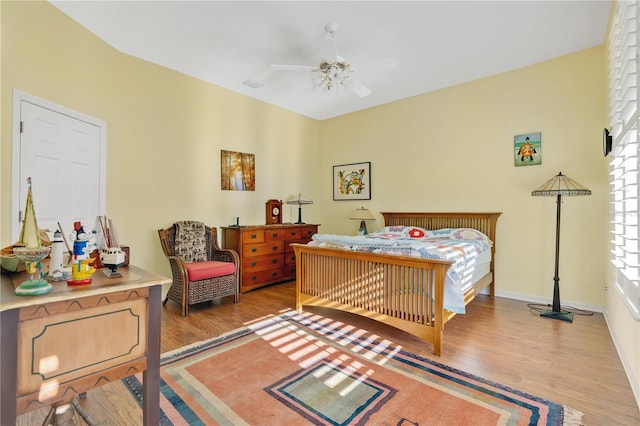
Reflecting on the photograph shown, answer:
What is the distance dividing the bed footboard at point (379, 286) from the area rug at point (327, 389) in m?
0.27

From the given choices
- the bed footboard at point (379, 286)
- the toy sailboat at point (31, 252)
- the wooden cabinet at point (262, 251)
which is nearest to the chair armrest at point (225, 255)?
the wooden cabinet at point (262, 251)

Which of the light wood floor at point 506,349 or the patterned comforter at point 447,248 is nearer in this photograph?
the light wood floor at point 506,349

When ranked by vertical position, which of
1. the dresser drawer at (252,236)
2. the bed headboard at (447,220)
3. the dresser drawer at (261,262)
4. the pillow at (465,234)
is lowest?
the dresser drawer at (261,262)

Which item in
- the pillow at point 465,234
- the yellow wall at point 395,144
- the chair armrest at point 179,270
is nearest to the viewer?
the yellow wall at point 395,144

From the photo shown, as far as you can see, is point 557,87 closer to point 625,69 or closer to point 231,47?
point 625,69

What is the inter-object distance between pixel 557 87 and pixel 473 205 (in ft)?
5.55

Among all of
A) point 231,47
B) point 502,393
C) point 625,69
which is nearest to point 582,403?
point 502,393

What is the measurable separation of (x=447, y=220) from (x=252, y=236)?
2.85 metres

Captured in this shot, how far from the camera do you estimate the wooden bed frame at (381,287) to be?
8.24 ft

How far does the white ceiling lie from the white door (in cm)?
100

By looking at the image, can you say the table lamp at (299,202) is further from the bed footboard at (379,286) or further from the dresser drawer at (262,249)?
the bed footboard at (379,286)

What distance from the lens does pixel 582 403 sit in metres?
1.84

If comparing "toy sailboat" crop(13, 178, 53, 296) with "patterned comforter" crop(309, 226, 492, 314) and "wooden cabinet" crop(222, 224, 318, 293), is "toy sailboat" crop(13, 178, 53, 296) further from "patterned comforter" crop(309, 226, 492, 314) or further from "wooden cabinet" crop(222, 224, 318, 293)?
"wooden cabinet" crop(222, 224, 318, 293)

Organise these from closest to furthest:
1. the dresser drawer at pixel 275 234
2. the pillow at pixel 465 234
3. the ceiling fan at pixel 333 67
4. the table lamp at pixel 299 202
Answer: the ceiling fan at pixel 333 67 < the pillow at pixel 465 234 < the dresser drawer at pixel 275 234 < the table lamp at pixel 299 202
